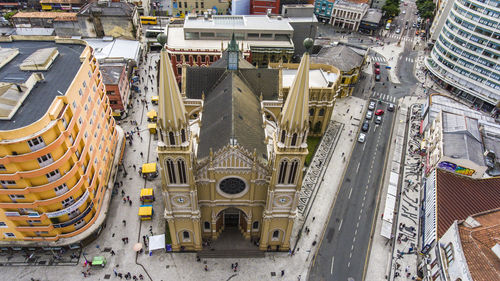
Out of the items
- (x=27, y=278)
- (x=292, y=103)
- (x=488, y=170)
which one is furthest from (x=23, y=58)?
(x=488, y=170)

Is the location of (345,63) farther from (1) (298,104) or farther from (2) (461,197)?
(1) (298,104)

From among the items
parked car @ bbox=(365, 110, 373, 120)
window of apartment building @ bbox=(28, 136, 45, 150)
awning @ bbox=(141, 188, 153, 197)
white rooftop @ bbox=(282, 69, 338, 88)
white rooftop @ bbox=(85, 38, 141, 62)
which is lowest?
awning @ bbox=(141, 188, 153, 197)

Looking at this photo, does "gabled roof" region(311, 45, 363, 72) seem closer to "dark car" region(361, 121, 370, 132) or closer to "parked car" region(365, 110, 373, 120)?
"parked car" region(365, 110, 373, 120)

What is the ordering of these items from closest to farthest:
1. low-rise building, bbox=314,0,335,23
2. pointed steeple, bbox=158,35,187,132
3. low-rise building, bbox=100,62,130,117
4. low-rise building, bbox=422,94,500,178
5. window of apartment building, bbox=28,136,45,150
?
pointed steeple, bbox=158,35,187,132, window of apartment building, bbox=28,136,45,150, low-rise building, bbox=422,94,500,178, low-rise building, bbox=100,62,130,117, low-rise building, bbox=314,0,335,23

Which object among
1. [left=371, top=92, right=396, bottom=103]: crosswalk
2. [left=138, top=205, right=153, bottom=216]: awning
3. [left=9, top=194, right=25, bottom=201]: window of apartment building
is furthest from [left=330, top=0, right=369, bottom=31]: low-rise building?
[left=9, top=194, right=25, bottom=201]: window of apartment building

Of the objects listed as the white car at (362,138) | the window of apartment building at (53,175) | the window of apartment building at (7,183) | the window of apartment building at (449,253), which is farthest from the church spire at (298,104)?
the white car at (362,138)

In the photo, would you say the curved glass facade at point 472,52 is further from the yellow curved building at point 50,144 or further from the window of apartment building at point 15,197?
the window of apartment building at point 15,197

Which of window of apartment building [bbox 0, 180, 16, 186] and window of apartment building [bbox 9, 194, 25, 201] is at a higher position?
window of apartment building [bbox 0, 180, 16, 186]
